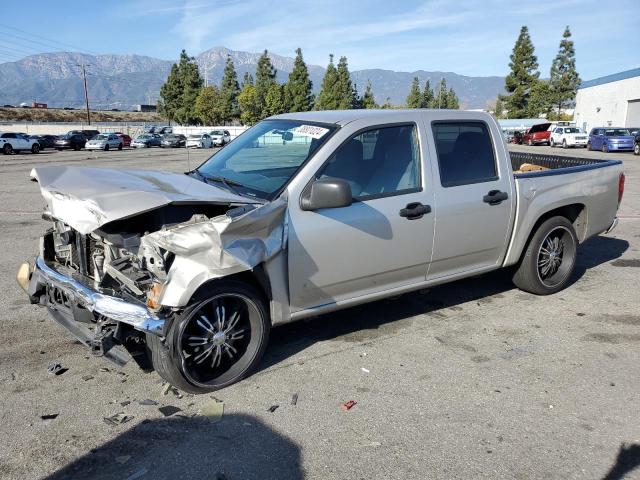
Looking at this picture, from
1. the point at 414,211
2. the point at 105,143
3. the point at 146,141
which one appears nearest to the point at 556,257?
the point at 414,211

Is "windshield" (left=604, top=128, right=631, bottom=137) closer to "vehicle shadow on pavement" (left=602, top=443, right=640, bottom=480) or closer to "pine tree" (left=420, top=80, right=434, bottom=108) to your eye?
"vehicle shadow on pavement" (left=602, top=443, right=640, bottom=480)

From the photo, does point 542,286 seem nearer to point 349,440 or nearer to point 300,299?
point 300,299

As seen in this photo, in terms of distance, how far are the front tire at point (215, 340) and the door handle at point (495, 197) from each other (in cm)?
228

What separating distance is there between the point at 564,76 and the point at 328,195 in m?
76.8

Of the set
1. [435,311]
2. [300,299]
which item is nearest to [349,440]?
[300,299]

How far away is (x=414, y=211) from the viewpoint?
14.3ft

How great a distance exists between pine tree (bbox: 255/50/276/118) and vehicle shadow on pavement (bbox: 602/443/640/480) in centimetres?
6984

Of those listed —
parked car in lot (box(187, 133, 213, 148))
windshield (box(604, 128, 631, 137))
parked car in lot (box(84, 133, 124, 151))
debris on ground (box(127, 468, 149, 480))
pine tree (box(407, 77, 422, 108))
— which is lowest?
debris on ground (box(127, 468, 149, 480))

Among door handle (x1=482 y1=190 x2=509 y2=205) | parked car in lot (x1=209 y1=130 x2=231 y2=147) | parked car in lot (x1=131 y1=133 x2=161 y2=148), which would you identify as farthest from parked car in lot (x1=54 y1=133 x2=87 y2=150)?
door handle (x1=482 y1=190 x2=509 y2=205)

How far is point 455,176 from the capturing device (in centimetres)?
472

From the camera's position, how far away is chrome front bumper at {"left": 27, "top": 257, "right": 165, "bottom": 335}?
3.42 meters

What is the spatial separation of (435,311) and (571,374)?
1513 millimetres

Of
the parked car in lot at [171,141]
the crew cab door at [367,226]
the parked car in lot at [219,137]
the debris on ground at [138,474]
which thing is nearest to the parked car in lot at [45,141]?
the parked car in lot at [171,141]

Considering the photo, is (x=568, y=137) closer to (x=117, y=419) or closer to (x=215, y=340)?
(x=215, y=340)
